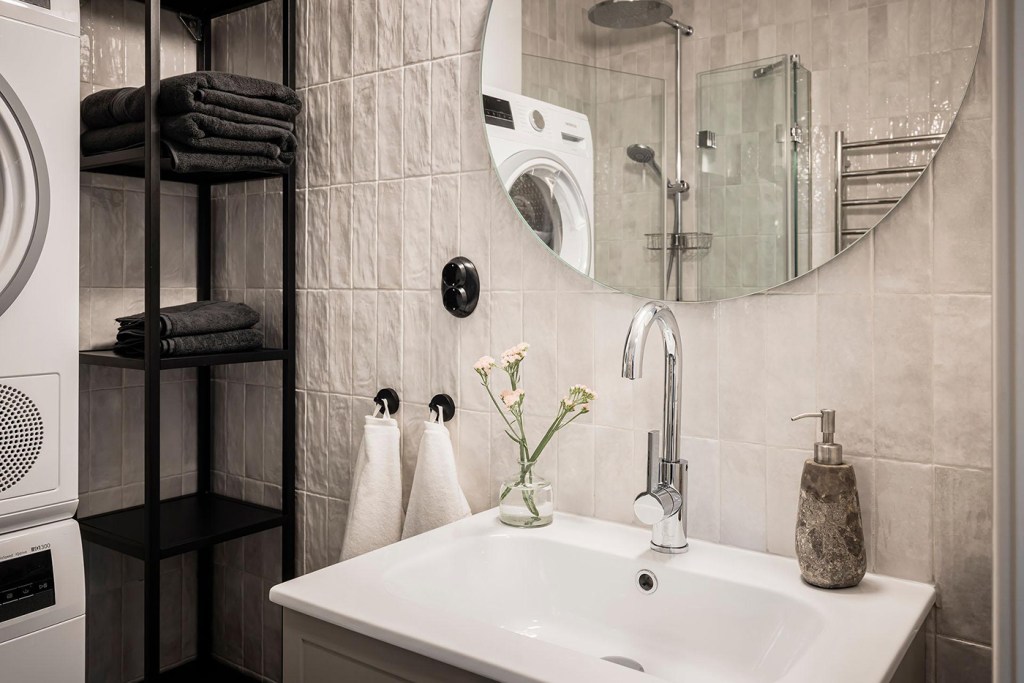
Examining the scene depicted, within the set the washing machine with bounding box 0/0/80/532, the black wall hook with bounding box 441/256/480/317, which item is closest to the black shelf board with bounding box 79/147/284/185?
the washing machine with bounding box 0/0/80/532

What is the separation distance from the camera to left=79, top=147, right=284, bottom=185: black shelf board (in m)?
1.50

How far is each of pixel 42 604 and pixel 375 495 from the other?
0.61 m

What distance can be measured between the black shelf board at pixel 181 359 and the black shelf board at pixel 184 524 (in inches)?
14.2

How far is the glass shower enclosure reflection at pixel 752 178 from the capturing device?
108 centimetres

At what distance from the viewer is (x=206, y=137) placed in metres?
1.51

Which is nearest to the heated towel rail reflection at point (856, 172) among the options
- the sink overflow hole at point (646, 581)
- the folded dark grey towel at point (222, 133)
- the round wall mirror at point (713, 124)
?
the round wall mirror at point (713, 124)

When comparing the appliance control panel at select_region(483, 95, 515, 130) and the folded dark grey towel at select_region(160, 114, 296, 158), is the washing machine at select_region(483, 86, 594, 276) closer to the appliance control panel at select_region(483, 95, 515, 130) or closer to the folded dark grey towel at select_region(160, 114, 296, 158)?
the appliance control panel at select_region(483, 95, 515, 130)

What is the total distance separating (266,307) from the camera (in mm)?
1823

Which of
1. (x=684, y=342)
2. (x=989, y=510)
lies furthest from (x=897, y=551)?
(x=684, y=342)

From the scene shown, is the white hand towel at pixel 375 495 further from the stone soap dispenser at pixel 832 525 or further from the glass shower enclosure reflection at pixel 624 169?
the stone soap dispenser at pixel 832 525

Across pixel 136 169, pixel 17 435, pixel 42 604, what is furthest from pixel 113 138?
pixel 42 604

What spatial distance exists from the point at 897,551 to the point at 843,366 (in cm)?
26

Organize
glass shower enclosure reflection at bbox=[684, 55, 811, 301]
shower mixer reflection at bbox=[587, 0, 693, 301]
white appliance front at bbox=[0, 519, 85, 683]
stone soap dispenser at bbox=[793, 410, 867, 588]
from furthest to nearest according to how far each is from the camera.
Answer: white appliance front at bbox=[0, 519, 85, 683] → shower mixer reflection at bbox=[587, 0, 693, 301] → glass shower enclosure reflection at bbox=[684, 55, 811, 301] → stone soap dispenser at bbox=[793, 410, 867, 588]

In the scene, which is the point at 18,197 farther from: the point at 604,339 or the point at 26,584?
the point at 604,339
